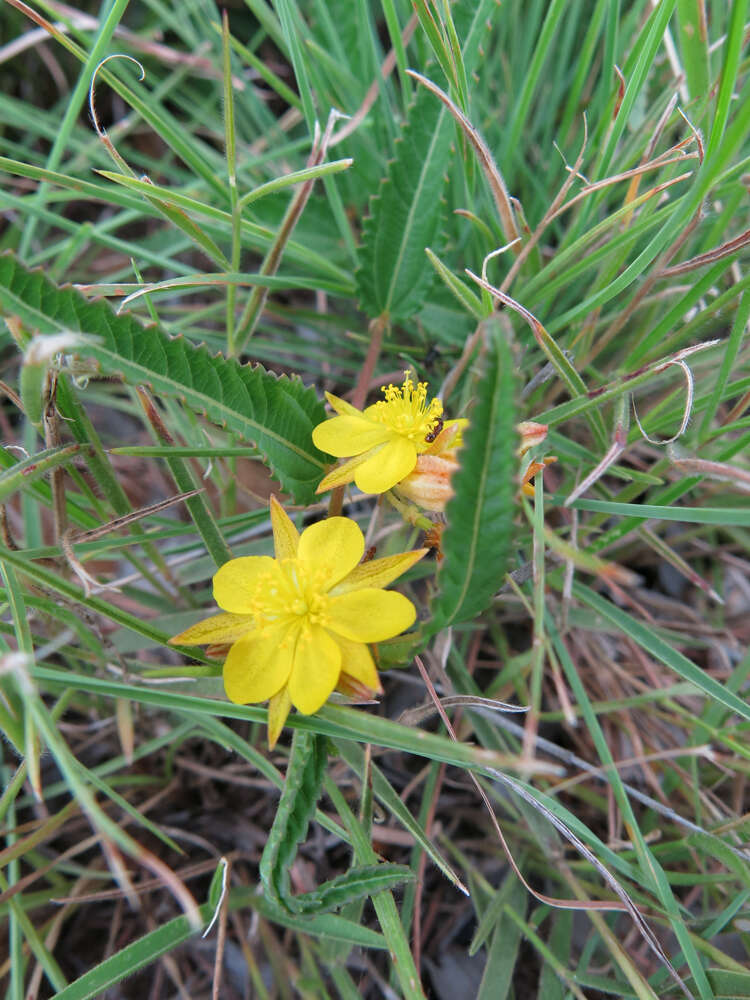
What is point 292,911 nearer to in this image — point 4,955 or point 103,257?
point 4,955

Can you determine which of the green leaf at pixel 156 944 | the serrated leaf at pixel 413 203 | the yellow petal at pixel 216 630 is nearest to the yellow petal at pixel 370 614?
the yellow petal at pixel 216 630

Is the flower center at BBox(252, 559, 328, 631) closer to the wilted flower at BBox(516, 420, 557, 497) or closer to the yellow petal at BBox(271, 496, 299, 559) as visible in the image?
the yellow petal at BBox(271, 496, 299, 559)

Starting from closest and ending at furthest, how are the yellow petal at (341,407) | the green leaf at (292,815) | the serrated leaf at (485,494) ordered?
the serrated leaf at (485,494), the green leaf at (292,815), the yellow petal at (341,407)

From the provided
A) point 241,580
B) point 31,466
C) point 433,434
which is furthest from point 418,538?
point 31,466

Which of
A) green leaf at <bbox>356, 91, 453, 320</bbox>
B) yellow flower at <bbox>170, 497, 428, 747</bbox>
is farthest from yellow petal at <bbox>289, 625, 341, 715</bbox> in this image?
green leaf at <bbox>356, 91, 453, 320</bbox>

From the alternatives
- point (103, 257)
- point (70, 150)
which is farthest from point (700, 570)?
point (70, 150)

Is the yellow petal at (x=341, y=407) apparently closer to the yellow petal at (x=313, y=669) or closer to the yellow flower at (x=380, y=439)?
the yellow flower at (x=380, y=439)

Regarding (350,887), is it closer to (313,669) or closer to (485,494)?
(313,669)
